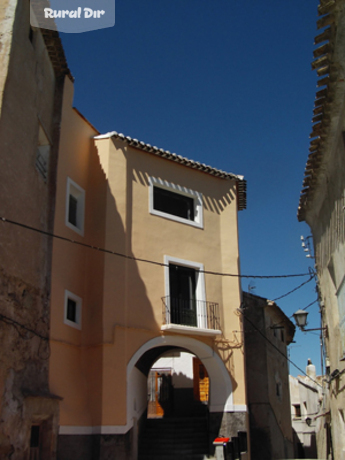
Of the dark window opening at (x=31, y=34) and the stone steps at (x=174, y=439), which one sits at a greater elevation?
the dark window opening at (x=31, y=34)

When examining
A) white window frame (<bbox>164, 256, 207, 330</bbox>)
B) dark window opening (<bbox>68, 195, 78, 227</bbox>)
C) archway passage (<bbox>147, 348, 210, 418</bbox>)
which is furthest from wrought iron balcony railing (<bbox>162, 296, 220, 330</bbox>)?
archway passage (<bbox>147, 348, 210, 418</bbox>)

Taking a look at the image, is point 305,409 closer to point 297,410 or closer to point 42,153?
point 297,410

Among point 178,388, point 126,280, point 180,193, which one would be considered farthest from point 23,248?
point 178,388

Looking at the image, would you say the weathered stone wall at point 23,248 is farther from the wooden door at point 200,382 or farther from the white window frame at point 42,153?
the wooden door at point 200,382

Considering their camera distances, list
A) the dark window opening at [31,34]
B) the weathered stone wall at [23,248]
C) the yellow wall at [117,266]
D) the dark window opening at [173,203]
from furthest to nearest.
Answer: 1. the dark window opening at [173,203]
2. the yellow wall at [117,266]
3. the dark window opening at [31,34]
4. the weathered stone wall at [23,248]

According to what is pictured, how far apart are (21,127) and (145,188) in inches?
219

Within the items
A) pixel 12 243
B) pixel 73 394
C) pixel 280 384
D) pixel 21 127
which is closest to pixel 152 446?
pixel 73 394

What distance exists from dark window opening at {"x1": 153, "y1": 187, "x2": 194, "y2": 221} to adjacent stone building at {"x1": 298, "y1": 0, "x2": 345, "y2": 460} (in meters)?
4.56

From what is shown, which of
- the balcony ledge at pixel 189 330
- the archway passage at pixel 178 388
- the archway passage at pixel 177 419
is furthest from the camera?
the archway passage at pixel 178 388

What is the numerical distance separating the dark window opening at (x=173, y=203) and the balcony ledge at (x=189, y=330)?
13.8 feet

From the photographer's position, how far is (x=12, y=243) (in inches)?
488

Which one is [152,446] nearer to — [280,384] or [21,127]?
[280,384]

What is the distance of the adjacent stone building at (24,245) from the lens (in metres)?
11.8

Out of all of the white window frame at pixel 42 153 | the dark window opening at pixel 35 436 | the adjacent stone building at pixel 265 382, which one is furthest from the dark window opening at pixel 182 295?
the dark window opening at pixel 35 436
